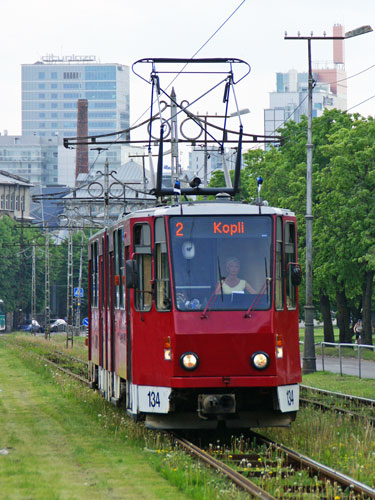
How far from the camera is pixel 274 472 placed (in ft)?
39.5

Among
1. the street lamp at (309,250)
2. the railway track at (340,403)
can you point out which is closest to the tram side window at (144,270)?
the railway track at (340,403)

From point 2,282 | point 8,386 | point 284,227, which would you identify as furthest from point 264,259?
point 2,282

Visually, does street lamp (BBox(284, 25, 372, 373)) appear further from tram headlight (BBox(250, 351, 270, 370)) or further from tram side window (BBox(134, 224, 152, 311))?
tram headlight (BBox(250, 351, 270, 370))

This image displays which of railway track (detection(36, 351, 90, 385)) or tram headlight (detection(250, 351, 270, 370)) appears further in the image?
railway track (detection(36, 351, 90, 385))

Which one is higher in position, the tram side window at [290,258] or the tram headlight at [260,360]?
the tram side window at [290,258]

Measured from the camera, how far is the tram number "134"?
14.7 metres

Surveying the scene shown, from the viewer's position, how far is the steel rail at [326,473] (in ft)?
34.6

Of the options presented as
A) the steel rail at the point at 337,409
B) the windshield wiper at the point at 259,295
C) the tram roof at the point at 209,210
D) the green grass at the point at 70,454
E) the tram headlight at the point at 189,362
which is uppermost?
the tram roof at the point at 209,210

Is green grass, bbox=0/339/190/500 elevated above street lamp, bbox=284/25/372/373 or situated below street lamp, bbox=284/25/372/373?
below

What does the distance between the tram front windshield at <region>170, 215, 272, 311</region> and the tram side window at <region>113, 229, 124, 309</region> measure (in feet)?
7.20

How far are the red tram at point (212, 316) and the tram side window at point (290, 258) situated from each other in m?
0.01

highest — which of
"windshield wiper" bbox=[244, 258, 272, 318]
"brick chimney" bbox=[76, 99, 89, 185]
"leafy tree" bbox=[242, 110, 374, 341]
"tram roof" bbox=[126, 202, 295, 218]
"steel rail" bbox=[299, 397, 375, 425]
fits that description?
"brick chimney" bbox=[76, 99, 89, 185]

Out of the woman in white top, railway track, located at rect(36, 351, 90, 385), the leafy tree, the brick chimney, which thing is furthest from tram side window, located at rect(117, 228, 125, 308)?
the brick chimney

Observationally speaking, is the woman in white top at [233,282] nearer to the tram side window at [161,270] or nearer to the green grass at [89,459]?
the tram side window at [161,270]
